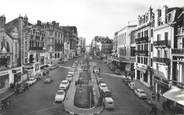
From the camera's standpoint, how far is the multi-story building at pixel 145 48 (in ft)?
130

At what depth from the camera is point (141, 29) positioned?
45531mm

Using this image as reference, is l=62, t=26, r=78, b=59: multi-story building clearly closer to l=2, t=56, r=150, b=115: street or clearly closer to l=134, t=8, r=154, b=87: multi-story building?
l=134, t=8, r=154, b=87: multi-story building

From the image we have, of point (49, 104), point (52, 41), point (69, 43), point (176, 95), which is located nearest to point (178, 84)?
point (176, 95)

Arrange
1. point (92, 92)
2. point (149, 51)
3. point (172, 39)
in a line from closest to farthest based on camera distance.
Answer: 1. point (172, 39)
2. point (92, 92)
3. point (149, 51)

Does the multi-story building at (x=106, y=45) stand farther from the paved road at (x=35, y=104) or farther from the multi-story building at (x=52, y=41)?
the paved road at (x=35, y=104)

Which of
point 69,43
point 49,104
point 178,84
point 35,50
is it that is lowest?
point 49,104

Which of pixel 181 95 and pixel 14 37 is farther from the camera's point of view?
pixel 14 37

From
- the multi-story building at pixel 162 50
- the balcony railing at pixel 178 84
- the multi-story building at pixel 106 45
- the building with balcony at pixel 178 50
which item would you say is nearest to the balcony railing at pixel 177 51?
the building with balcony at pixel 178 50

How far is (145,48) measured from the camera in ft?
139

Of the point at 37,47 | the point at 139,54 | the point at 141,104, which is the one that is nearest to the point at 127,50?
the point at 139,54

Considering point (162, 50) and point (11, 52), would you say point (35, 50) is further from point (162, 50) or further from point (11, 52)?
point (162, 50)

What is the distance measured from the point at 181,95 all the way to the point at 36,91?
81.0 ft

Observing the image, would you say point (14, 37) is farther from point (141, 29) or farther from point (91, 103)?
point (141, 29)

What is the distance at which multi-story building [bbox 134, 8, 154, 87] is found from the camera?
39.8 meters
